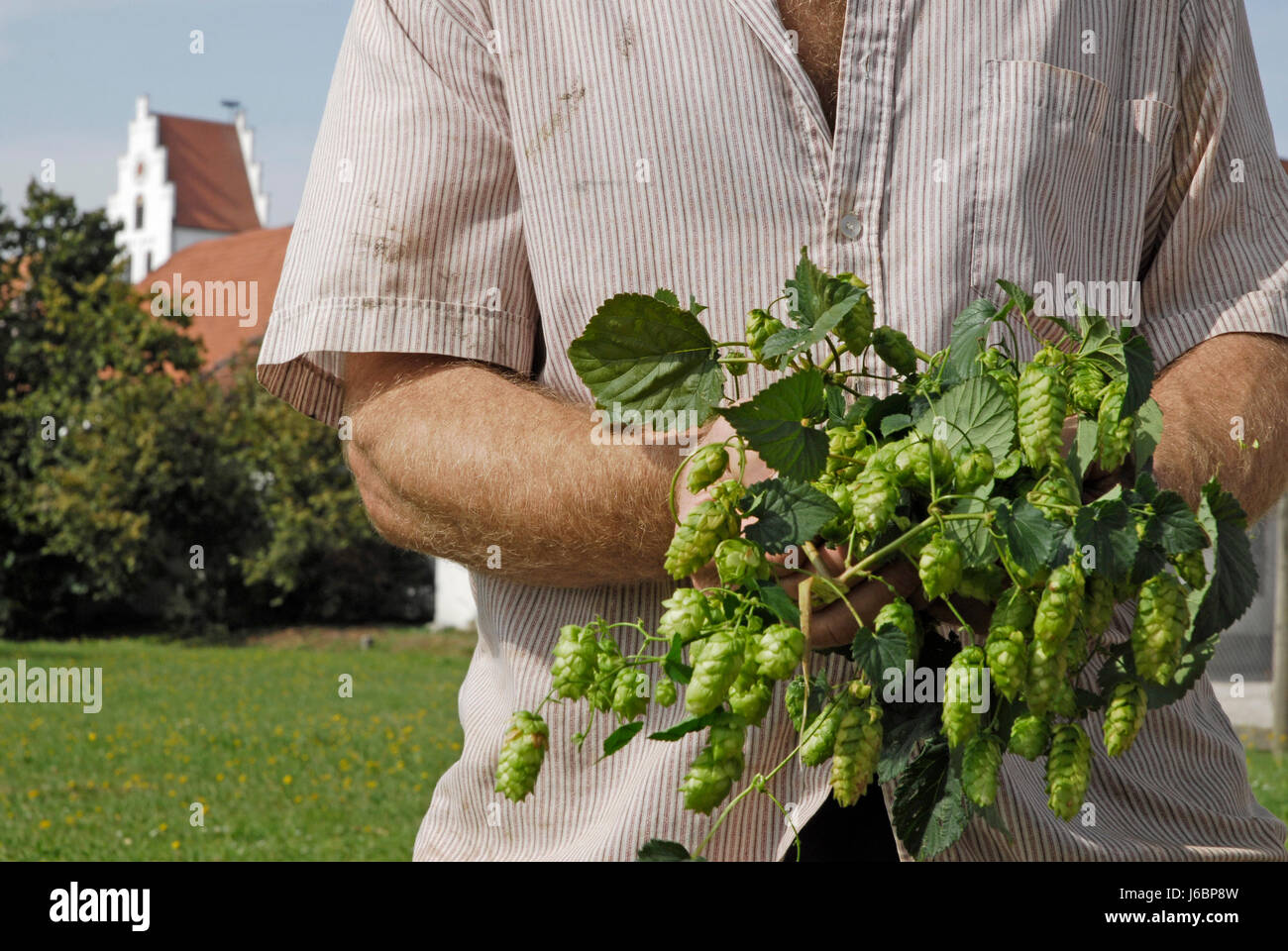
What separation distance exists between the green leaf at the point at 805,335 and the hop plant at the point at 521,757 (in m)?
0.37

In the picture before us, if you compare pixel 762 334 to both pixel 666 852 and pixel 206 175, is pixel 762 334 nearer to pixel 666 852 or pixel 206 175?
pixel 666 852

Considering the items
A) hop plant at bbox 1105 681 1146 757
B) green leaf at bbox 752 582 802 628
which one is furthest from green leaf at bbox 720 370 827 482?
hop plant at bbox 1105 681 1146 757

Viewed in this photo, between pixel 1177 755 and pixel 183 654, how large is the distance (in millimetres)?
22487

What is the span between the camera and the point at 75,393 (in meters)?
28.9

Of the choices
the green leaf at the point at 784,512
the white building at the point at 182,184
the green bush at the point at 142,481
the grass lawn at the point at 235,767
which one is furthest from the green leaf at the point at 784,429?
the white building at the point at 182,184

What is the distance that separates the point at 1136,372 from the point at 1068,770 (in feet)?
1.11

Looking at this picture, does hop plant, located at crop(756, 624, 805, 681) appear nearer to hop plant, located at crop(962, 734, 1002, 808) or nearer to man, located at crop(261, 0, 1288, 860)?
hop plant, located at crop(962, 734, 1002, 808)

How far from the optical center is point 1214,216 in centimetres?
191

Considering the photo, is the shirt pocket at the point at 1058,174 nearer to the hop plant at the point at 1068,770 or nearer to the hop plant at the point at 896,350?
the hop plant at the point at 896,350

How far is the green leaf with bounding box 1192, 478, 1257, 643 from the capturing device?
1270 mm

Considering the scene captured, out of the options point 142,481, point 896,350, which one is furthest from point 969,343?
point 142,481

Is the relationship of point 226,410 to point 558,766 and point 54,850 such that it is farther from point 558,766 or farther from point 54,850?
point 558,766

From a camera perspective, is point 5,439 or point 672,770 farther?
point 5,439
